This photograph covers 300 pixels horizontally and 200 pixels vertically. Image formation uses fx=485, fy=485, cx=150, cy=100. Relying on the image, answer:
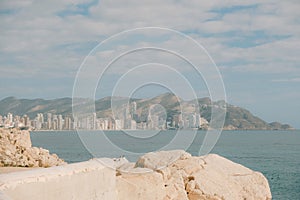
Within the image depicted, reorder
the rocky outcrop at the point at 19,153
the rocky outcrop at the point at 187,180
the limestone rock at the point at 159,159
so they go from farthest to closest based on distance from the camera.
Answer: the rocky outcrop at the point at 19,153 < the limestone rock at the point at 159,159 < the rocky outcrop at the point at 187,180

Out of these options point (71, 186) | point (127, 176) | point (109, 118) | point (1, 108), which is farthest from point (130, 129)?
point (1, 108)

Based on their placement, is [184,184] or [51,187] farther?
[184,184]

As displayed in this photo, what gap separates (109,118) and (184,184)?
14.9 ft

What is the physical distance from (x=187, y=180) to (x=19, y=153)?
36.8 ft

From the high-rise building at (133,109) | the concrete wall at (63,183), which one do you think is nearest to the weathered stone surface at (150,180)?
the concrete wall at (63,183)

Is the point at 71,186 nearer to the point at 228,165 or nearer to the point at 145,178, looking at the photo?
the point at 145,178

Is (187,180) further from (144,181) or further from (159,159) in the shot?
(144,181)

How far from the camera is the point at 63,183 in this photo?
10.4 metres

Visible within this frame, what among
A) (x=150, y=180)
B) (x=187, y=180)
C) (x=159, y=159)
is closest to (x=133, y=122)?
(x=159, y=159)

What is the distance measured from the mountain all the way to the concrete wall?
3.31 metres

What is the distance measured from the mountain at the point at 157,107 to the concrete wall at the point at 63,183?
3.31 meters

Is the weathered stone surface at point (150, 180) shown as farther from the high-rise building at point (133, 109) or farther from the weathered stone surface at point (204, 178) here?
the high-rise building at point (133, 109)

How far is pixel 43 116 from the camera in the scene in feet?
391

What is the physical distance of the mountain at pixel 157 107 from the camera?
17.2 m
